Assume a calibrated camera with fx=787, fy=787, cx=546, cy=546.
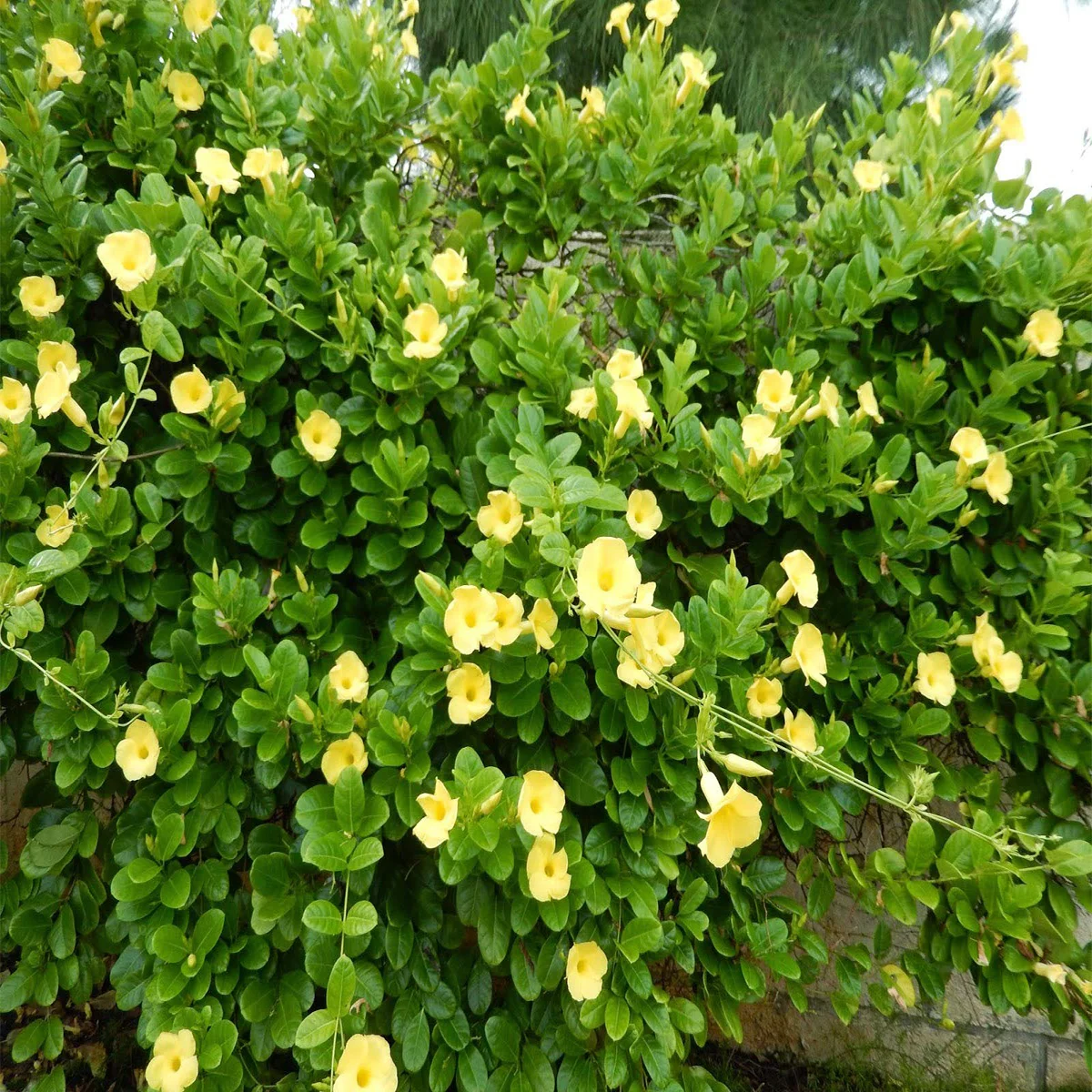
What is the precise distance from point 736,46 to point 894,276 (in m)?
1.86

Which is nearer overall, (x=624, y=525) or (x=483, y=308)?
(x=624, y=525)

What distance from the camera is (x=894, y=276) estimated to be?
152 centimetres

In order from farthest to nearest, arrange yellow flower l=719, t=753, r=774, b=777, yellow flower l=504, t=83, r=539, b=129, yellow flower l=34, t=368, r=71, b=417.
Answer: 1. yellow flower l=504, t=83, r=539, b=129
2. yellow flower l=34, t=368, r=71, b=417
3. yellow flower l=719, t=753, r=774, b=777

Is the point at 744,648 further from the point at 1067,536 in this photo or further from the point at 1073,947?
the point at 1073,947

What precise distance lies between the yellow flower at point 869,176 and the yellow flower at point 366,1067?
5.84 ft

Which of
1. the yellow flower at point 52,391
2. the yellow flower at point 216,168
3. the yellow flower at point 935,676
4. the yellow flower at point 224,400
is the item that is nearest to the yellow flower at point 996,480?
the yellow flower at point 935,676

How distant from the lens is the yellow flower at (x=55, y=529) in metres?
1.24

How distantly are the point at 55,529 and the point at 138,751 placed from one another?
375 mm

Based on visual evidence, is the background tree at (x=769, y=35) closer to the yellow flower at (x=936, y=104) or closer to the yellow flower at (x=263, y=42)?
the yellow flower at (x=936, y=104)

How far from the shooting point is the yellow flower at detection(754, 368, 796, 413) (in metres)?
1.34

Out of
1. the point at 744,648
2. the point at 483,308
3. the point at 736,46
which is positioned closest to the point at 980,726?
the point at 744,648

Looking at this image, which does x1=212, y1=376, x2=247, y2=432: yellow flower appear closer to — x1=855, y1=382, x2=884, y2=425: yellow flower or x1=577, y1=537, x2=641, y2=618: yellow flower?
x1=577, y1=537, x2=641, y2=618: yellow flower

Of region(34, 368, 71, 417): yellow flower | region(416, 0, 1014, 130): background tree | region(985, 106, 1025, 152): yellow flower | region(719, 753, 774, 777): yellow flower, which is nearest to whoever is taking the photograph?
region(719, 753, 774, 777): yellow flower

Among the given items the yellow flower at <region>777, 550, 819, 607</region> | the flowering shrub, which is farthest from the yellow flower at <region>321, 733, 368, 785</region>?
the yellow flower at <region>777, 550, 819, 607</region>
